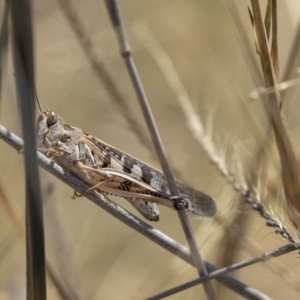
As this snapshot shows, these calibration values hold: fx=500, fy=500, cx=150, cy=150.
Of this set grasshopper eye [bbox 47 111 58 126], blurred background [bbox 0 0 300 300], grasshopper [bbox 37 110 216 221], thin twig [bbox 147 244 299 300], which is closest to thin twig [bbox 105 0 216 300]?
thin twig [bbox 147 244 299 300]

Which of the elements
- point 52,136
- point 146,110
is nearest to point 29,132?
point 146,110

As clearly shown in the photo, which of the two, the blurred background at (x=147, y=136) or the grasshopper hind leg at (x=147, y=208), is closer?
the blurred background at (x=147, y=136)

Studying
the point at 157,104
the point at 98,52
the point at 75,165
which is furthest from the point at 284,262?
the point at 157,104

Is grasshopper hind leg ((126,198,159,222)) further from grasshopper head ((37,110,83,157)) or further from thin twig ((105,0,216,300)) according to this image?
thin twig ((105,0,216,300))

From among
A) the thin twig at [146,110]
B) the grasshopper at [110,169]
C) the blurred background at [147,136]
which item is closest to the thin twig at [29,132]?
the thin twig at [146,110]

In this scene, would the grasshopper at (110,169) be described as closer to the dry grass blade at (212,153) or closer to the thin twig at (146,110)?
the dry grass blade at (212,153)

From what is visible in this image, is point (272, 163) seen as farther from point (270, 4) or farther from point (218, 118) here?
point (218, 118)

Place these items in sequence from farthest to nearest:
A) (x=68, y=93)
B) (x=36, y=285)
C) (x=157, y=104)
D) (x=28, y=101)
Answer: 1. (x=157, y=104)
2. (x=68, y=93)
3. (x=36, y=285)
4. (x=28, y=101)

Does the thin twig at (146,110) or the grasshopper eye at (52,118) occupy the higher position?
the grasshopper eye at (52,118)
